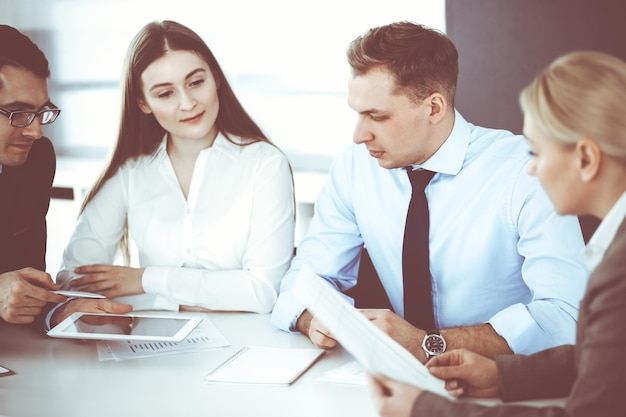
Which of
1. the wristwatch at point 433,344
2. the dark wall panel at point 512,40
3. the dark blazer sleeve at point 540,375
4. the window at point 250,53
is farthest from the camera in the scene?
the window at point 250,53

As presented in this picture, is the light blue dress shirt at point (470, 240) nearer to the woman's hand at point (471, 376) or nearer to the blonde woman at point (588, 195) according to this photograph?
the woman's hand at point (471, 376)

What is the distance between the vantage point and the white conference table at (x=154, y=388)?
1.46 metres

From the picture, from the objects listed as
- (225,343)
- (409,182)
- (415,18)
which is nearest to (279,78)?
(415,18)

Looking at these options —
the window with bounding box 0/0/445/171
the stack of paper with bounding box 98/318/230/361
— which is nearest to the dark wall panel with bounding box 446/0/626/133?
the window with bounding box 0/0/445/171

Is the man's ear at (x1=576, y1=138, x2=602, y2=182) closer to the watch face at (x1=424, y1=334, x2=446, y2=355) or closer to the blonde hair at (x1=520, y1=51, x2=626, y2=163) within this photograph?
the blonde hair at (x1=520, y1=51, x2=626, y2=163)

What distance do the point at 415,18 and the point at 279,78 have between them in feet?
2.79

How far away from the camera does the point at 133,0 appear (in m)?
4.40

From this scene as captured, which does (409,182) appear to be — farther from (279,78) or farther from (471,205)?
(279,78)

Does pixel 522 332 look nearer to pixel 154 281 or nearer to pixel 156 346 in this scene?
pixel 156 346

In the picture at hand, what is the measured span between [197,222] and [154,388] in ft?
2.70

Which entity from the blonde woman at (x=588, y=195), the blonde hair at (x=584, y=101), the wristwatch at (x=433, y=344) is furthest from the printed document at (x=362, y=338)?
the blonde hair at (x=584, y=101)

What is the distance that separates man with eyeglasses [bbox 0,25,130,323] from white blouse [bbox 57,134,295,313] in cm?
14

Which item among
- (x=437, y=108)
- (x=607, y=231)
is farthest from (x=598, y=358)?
(x=437, y=108)

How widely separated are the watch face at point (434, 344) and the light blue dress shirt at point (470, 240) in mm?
141
